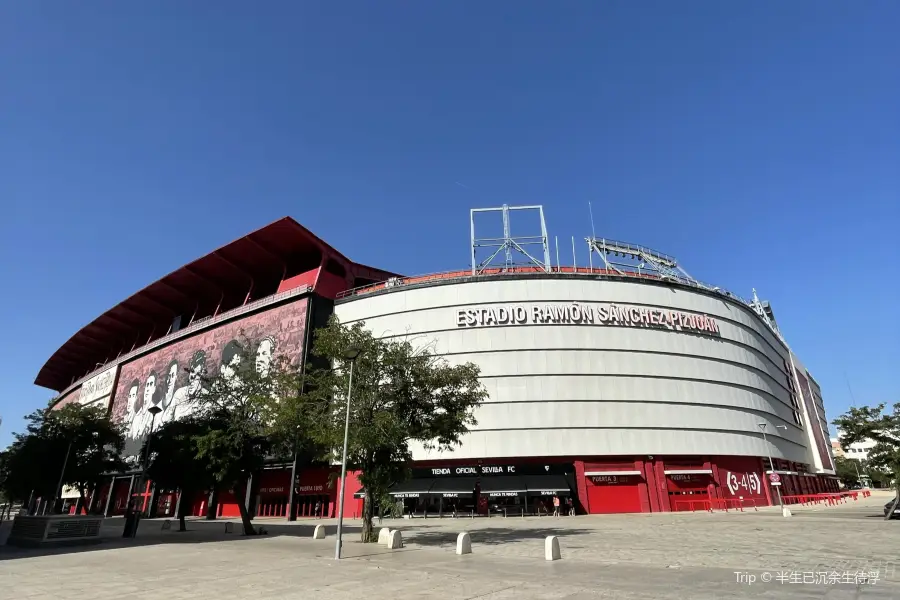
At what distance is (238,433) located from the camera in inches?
1097

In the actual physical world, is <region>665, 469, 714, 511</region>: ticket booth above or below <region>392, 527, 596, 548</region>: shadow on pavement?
above

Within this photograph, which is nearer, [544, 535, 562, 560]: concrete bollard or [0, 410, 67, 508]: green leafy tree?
[544, 535, 562, 560]: concrete bollard

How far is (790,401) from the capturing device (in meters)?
68.4

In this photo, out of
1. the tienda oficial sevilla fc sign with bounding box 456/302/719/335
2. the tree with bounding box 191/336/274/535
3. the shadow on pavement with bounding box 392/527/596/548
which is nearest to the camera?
the shadow on pavement with bounding box 392/527/596/548

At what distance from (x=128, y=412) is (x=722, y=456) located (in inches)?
2974

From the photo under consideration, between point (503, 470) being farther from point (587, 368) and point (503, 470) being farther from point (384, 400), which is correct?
point (384, 400)

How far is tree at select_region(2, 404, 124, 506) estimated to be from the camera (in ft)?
141

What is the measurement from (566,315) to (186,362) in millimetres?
47236

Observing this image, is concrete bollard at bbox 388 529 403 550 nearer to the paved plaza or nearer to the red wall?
the paved plaza

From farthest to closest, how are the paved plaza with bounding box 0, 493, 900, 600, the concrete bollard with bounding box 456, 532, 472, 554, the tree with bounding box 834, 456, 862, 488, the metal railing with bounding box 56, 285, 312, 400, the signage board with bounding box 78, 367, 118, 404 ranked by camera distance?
the tree with bounding box 834, 456, 862, 488 < the signage board with bounding box 78, 367, 118, 404 < the metal railing with bounding box 56, 285, 312, 400 < the concrete bollard with bounding box 456, 532, 472, 554 < the paved plaza with bounding box 0, 493, 900, 600

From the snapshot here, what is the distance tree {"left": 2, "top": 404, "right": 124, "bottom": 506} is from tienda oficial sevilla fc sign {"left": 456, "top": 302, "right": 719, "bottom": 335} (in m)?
36.3

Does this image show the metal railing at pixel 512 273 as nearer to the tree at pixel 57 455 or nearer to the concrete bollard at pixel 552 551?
the tree at pixel 57 455

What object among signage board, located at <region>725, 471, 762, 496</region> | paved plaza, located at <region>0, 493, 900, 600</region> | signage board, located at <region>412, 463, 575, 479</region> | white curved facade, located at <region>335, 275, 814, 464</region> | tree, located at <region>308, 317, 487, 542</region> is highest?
white curved facade, located at <region>335, 275, 814, 464</region>

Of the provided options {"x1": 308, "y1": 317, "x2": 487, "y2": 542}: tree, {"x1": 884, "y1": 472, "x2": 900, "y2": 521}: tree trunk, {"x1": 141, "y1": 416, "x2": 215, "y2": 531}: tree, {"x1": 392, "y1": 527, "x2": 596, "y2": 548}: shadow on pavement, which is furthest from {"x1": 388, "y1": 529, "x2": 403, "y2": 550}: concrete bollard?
{"x1": 884, "y1": 472, "x2": 900, "y2": 521}: tree trunk
